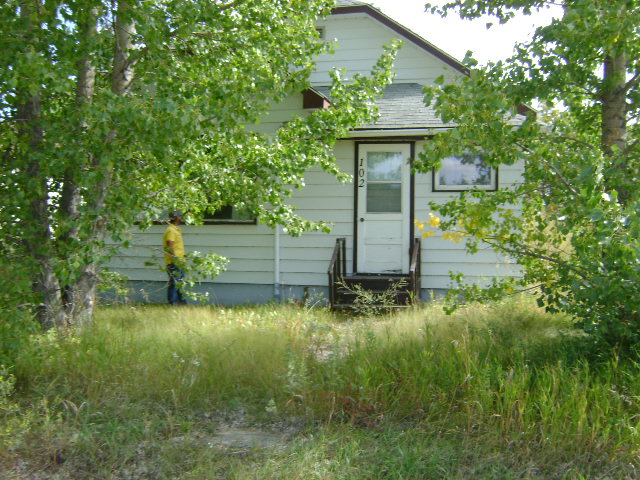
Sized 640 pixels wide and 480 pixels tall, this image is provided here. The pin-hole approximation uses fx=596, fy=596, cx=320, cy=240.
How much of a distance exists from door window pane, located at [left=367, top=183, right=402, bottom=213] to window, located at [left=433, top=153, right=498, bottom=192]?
652mm

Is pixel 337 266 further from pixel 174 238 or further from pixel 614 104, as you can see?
pixel 614 104

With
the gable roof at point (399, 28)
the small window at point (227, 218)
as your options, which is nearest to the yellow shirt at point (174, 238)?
the small window at point (227, 218)

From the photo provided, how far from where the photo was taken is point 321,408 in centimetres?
493

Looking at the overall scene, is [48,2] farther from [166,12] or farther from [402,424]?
[402,424]

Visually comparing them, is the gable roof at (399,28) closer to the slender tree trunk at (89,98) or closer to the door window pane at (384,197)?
the door window pane at (384,197)

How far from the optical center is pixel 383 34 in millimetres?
11492

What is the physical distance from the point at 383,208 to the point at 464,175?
4.87 ft

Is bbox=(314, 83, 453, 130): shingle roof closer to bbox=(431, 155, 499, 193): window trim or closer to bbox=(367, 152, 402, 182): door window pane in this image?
bbox=(367, 152, 402, 182): door window pane

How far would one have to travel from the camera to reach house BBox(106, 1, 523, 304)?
999 cm

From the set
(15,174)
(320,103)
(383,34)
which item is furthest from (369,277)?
(15,174)

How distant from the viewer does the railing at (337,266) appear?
9.24 m

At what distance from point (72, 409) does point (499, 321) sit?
179 inches

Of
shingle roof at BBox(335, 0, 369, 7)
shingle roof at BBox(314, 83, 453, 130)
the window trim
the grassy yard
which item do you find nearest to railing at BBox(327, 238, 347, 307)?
the window trim

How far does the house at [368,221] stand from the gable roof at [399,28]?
21 mm
